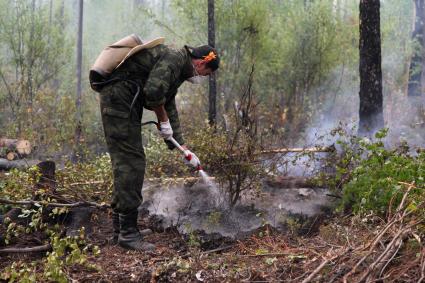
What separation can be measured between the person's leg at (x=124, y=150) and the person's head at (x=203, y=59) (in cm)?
67

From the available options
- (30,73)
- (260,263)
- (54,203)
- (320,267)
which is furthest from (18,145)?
(320,267)

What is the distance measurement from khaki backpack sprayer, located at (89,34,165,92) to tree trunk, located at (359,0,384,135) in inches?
187

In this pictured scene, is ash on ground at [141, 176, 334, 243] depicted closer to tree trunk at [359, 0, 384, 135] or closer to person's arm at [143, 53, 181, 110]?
person's arm at [143, 53, 181, 110]

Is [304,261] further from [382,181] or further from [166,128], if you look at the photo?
[166,128]

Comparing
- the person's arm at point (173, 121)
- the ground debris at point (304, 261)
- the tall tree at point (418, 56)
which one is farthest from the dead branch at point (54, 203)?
the tall tree at point (418, 56)

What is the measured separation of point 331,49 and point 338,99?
3447 mm

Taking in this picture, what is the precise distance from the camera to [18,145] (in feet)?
31.9

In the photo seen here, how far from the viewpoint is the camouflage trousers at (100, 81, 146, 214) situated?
4344 mm

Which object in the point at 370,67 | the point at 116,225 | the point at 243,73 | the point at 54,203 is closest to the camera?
the point at 116,225

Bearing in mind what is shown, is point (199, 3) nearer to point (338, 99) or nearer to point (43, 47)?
point (43, 47)

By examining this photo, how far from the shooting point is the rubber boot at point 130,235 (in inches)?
176

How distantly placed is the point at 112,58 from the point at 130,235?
1.67 m

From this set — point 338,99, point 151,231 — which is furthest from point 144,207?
point 338,99

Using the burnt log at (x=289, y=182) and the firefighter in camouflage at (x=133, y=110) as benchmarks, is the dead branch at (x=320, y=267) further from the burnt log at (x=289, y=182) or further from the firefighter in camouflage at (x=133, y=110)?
the burnt log at (x=289, y=182)
